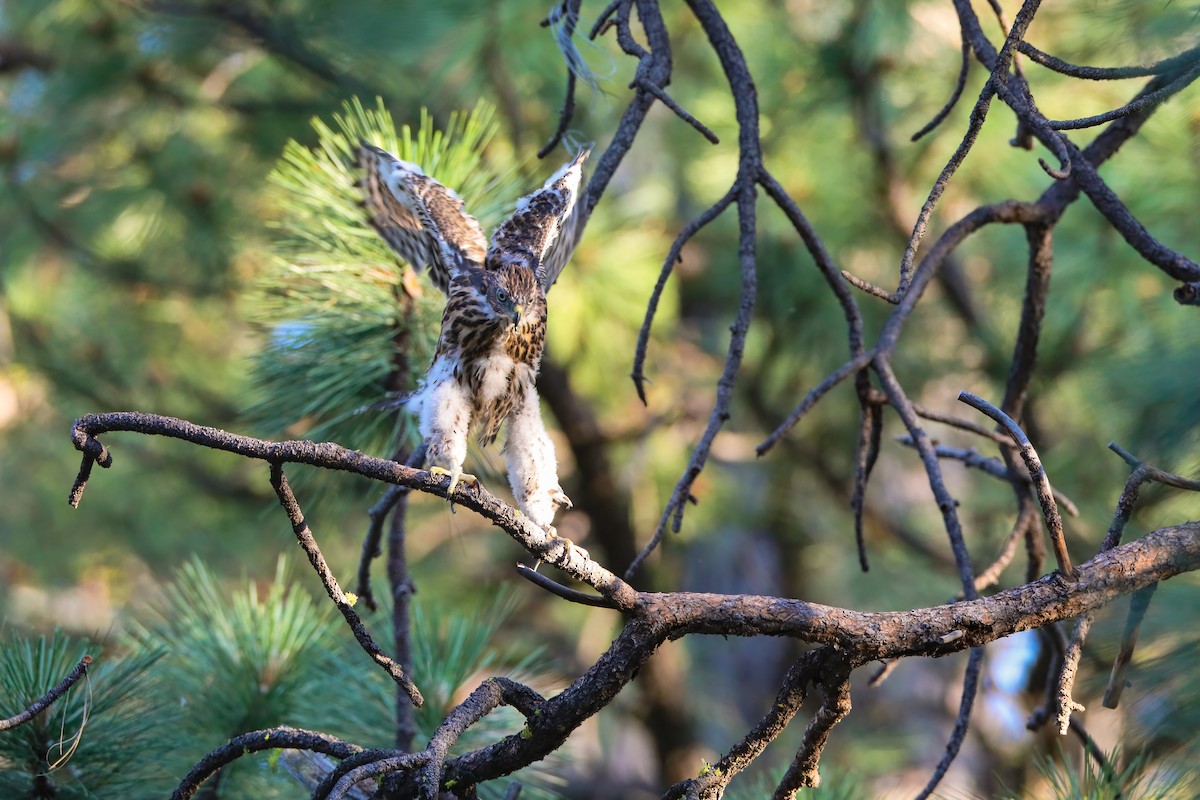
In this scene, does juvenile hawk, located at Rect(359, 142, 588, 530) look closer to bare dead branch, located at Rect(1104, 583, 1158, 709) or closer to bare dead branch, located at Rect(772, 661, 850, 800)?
bare dead branch, located at Rect(772, 661, 850, 800)

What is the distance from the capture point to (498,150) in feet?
11.2

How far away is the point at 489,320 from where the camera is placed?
1.58m

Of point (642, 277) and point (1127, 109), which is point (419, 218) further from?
point (642, 277)

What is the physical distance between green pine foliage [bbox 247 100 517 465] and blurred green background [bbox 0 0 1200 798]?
1.05 ft

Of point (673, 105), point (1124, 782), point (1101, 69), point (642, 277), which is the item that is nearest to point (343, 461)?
point (673, 105)

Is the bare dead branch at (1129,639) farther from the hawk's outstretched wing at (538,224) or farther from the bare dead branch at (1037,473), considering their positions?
the hawk's outstretched wing at (538,224)

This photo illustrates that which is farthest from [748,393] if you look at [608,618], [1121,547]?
[1121,547]

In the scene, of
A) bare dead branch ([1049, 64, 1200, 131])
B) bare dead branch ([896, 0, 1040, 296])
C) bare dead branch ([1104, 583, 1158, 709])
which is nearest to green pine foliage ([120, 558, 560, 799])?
bare dead branch ([1104, 583, 1158, 709])

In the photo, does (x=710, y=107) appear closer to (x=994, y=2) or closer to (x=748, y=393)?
(x=748, y=393)

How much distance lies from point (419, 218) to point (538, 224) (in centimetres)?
18

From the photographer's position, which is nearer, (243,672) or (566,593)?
(566,593)

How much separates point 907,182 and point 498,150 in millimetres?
1349

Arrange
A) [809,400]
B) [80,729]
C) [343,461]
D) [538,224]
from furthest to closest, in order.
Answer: [538,224]
[809,400]
[80,729]
[343,461]

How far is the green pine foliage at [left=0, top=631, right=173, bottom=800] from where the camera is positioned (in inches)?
55.6
